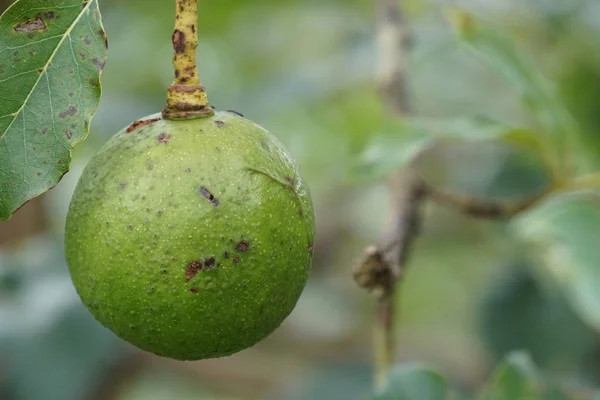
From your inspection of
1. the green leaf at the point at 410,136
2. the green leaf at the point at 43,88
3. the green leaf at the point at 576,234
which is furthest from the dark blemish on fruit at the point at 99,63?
the green leaf at the point at 576,234

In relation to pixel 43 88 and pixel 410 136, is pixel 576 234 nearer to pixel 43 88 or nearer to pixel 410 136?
pixel 410 136

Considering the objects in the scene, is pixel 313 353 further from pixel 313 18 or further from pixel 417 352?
pixel 313 18

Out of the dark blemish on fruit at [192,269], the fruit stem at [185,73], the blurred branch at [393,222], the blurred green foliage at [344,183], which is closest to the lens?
the dark blemish on fruit at [192,269]

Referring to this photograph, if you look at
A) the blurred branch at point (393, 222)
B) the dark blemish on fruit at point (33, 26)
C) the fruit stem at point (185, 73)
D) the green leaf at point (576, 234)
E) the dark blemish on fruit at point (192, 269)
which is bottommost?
the green leaf at point (576, 234)

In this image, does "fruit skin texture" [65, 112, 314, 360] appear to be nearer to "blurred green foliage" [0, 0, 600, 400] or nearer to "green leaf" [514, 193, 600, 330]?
"green leaf" [514, 193, 600, 330]

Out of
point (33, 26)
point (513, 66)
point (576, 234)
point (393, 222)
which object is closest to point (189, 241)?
point (33, 26)

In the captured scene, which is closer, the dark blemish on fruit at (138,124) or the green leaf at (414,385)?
the dark blemish on fruit at (138,124)

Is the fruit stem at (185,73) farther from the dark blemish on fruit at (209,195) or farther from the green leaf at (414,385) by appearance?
the green leaf at (414,385)
